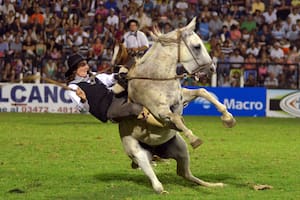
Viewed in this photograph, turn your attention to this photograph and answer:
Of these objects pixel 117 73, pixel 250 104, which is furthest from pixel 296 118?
pixel 117 73

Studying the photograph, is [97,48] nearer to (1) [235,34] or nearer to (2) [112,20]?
(2) [112,20]

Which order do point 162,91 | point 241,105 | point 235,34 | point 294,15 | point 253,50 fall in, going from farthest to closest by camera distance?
1. point 294,15
2. point 235,34
3. point 253,50
4. point 241,105
5. point 162,91

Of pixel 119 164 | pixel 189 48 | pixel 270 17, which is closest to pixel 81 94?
pixel 189 48

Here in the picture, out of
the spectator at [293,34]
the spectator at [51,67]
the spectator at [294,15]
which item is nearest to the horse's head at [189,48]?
the spectator at [51,67]

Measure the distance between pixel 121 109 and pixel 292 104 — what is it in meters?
15.1

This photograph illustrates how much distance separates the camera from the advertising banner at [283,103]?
82.1 feet

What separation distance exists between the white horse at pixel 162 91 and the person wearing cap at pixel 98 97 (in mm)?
143

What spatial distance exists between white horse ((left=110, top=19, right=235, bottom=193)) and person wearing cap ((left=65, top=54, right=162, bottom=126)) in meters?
0.14

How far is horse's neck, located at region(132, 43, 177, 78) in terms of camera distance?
411 inches

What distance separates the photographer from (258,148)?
53.2ft

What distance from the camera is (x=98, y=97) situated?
1095cm

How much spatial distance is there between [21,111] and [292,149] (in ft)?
39.3

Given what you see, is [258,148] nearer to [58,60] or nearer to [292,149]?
[292,149]

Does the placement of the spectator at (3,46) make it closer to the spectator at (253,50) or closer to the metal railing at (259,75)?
the metal railing at (259,75)
